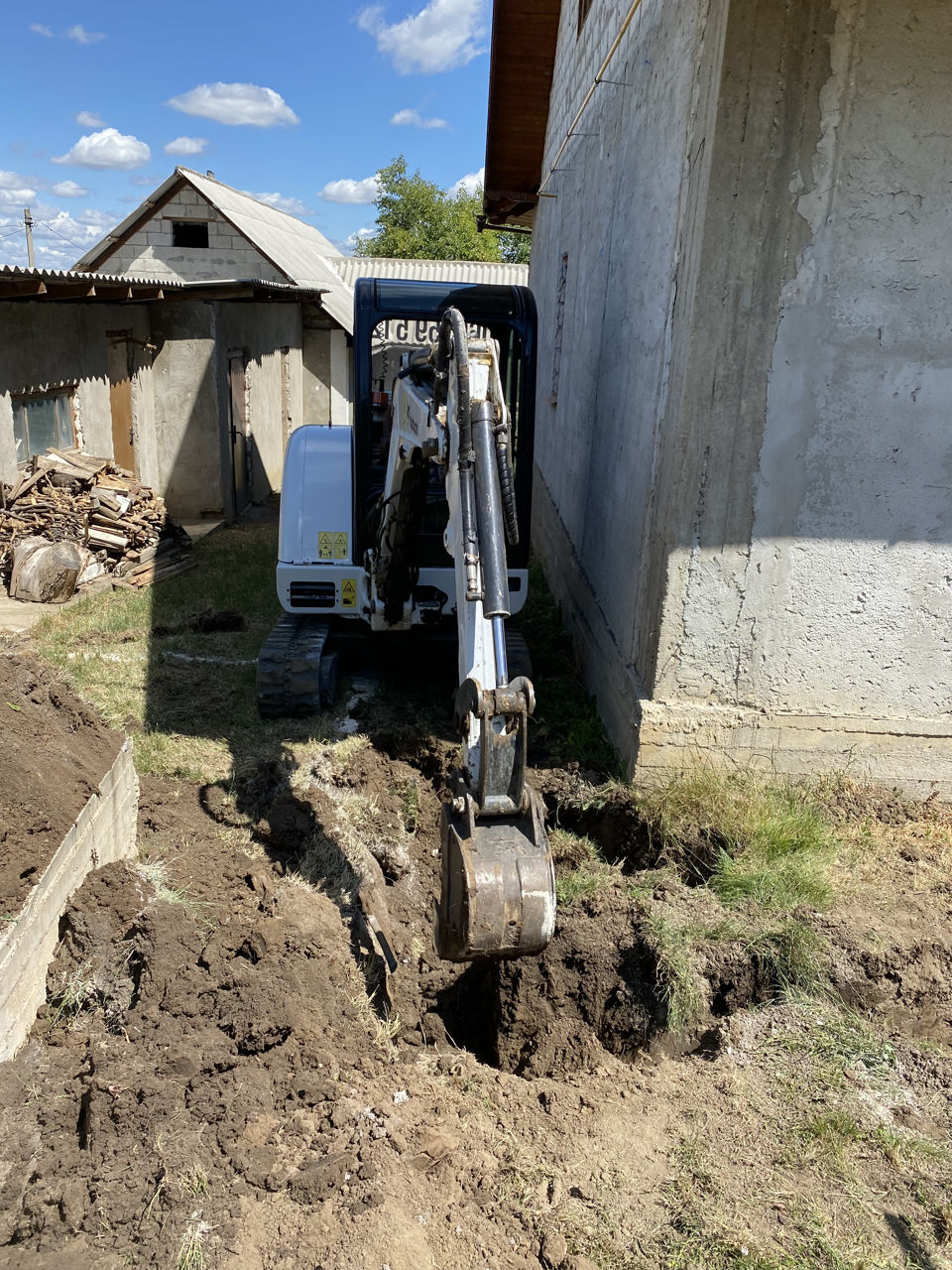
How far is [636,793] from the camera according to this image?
5.63m

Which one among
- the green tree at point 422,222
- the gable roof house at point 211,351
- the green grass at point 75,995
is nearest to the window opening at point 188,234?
the gable roof house at point 211,351

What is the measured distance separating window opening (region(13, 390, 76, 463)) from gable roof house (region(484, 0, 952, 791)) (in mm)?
7538

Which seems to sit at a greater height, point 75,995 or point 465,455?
point 465,455

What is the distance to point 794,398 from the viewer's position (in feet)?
17.2

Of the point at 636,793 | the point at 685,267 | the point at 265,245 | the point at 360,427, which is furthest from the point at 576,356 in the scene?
the point at 265,245

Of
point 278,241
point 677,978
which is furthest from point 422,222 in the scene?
point 677,978

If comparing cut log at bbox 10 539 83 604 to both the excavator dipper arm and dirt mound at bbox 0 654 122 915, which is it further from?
the excavator dipper arm

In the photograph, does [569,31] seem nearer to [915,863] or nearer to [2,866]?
[915,863]

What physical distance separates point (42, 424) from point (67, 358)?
863 mm

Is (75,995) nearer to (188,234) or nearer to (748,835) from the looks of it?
(748,835)

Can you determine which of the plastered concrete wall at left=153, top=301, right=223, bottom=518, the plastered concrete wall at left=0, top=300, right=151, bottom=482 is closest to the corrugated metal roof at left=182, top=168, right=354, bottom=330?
the plastered concrete wall at left=153, top=301, right=223, bottom=518

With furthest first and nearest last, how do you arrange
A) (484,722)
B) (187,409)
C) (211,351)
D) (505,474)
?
(187,409) → (211,351) → (505,474) → (484,722)

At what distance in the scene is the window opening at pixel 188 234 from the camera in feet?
60.0

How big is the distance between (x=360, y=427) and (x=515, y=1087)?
4.72 m
